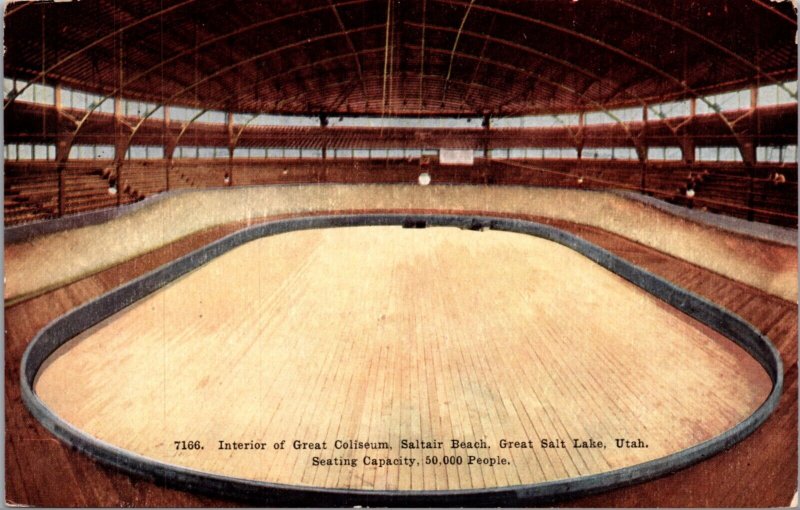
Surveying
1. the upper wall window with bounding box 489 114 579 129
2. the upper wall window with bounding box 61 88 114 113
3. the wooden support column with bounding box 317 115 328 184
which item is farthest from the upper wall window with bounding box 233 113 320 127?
the upper wall window with bounding box 489 114 579 129

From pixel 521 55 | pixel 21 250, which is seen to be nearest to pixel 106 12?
pixel 21 250

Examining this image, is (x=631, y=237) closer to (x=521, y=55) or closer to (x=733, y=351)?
(x=521, y=55)

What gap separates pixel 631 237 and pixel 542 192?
21.4 feet

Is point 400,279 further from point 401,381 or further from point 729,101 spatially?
point 729,101

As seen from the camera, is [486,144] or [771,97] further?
[486,144]

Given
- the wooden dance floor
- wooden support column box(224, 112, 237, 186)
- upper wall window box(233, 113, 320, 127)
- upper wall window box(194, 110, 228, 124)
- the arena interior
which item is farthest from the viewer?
upper wall window box(233, 113, 320, 127)

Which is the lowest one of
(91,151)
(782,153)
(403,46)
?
(782,153)

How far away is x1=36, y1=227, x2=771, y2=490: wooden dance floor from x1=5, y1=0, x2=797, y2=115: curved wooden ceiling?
223 inches

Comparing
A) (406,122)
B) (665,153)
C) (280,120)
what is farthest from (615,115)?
(280,120)

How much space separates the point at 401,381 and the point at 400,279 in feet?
18.5

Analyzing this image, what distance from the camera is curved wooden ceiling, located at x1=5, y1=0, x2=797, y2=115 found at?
11.8 metres

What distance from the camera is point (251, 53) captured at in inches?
644

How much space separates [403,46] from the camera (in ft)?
53.0

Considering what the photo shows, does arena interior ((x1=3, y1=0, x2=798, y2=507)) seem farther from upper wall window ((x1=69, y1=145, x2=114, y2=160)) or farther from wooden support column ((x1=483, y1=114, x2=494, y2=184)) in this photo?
wooden support column ((x1=483, y1=114, x2=494, y2=184))
